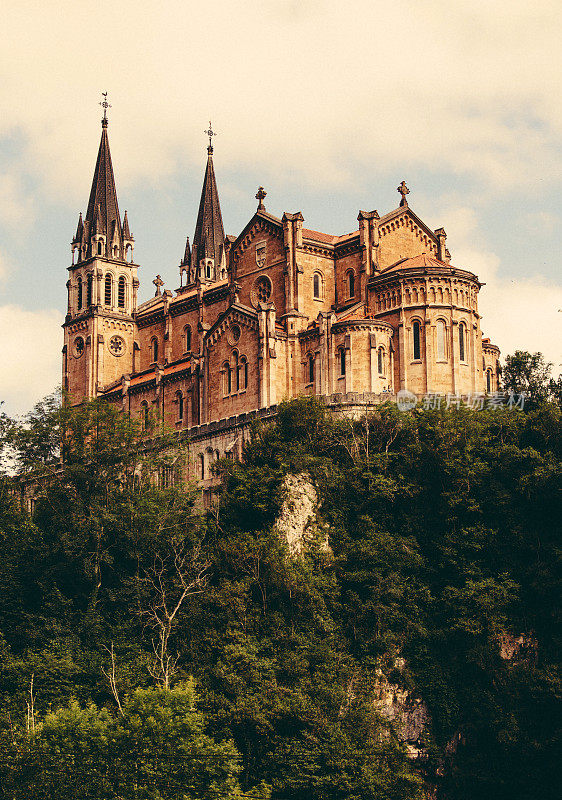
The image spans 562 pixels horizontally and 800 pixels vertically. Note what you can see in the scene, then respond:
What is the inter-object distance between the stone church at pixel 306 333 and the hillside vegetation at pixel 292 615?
6.39 metres

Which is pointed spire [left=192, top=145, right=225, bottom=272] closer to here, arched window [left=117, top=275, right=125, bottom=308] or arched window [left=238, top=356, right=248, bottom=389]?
arched window [left=117, top=275, right=125, bottom=308]

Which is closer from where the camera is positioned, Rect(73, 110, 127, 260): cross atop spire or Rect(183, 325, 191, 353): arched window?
Rect(183, 325, 191, 353): arched window

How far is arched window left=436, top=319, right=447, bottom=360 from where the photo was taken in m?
75.6

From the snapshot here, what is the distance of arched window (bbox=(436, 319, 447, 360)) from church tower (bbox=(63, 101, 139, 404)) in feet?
105

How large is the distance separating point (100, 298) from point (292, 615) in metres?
48.4

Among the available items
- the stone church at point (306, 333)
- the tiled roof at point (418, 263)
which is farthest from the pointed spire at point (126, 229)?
the tiled roof at point (418, 263)

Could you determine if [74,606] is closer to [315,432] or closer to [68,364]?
[315,432]

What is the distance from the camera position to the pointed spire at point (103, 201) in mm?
105875

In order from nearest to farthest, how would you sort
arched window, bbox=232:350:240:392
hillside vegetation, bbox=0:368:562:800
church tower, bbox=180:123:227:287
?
hillside vegetation, bbox=0:368:562:800 → arched window, bbox=232:350:240:392 → church tower, bbox=180:123:227:287

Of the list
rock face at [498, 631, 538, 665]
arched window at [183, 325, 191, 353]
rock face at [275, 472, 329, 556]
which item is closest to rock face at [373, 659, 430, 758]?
rock face at [498, 631, 538, 665]

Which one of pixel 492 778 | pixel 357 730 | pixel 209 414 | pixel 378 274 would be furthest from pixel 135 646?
pixel 378 274

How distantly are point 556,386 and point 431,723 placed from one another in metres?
21.3

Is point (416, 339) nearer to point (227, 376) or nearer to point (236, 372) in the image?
point (236, 372)

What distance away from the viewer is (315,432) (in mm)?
68188
